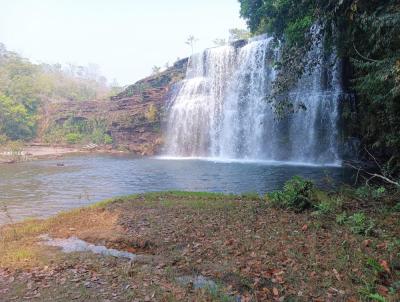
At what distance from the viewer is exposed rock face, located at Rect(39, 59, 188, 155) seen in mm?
41216

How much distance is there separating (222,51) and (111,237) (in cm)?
3010

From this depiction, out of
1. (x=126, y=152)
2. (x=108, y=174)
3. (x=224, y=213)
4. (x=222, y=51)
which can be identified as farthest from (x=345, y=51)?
(x=126, y=152)

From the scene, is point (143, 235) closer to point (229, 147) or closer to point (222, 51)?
point (229, 147)

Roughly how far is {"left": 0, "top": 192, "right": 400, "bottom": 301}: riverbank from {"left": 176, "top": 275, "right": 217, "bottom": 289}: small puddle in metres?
0.02

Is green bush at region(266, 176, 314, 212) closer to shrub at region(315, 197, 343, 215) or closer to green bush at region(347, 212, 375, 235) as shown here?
shrub at region(315, 197, 343, 215)

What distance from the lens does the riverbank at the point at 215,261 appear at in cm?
445

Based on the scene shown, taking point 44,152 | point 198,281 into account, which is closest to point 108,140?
point 44,152

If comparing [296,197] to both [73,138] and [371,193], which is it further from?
[73,138]

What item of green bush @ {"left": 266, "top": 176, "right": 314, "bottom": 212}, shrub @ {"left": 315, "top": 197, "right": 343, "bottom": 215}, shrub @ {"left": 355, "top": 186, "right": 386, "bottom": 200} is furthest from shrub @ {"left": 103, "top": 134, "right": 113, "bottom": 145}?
shrub @ {"left": 315, "top": 197, "right": 343, "bottom": 215}

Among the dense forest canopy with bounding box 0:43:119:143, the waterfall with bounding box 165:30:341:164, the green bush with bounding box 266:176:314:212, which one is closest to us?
the green bush with bounding box 266:176:314:212

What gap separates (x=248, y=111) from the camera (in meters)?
28.9

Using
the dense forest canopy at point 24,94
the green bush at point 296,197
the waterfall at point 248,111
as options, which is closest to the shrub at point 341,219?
the green bush at point 296,197

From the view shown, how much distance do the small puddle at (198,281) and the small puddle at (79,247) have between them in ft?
4.88

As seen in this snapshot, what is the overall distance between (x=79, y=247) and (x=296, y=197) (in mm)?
5115
